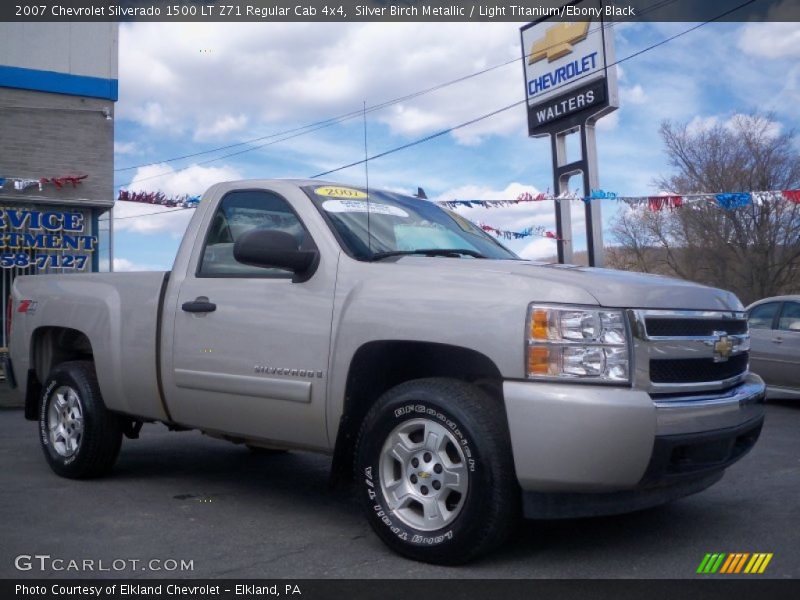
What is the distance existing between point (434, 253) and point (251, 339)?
1.13 meters

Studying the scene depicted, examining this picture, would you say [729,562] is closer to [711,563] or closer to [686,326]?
[711,563]

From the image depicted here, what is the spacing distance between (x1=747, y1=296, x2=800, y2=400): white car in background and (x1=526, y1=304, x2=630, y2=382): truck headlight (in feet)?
23.4

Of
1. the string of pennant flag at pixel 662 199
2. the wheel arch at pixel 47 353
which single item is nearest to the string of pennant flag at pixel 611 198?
the string of pennant flag at pixel 662 199

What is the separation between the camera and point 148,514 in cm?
489

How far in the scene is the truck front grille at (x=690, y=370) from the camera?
378 cm

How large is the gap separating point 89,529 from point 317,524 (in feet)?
4.00

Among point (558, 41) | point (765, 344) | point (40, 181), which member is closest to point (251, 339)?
point (765, 344)

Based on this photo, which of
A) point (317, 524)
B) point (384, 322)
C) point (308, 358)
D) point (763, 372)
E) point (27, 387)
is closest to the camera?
point (384, 322)

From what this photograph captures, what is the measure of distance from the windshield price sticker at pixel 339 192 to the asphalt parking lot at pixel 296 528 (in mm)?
1703

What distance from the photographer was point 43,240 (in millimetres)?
15047

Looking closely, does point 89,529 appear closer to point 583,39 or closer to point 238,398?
point 238,398

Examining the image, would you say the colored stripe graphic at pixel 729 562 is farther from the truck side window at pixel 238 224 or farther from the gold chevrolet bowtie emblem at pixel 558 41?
the gold chevrolet bowtie emblem at pixel 558 41

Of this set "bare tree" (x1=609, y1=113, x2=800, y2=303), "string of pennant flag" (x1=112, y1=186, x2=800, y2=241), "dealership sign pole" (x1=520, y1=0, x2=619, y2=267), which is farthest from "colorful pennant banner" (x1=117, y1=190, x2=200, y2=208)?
"bare tree" (x1=609, y1=113, x2=800, y2=303)

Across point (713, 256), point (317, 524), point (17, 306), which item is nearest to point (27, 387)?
point (17, 306)
